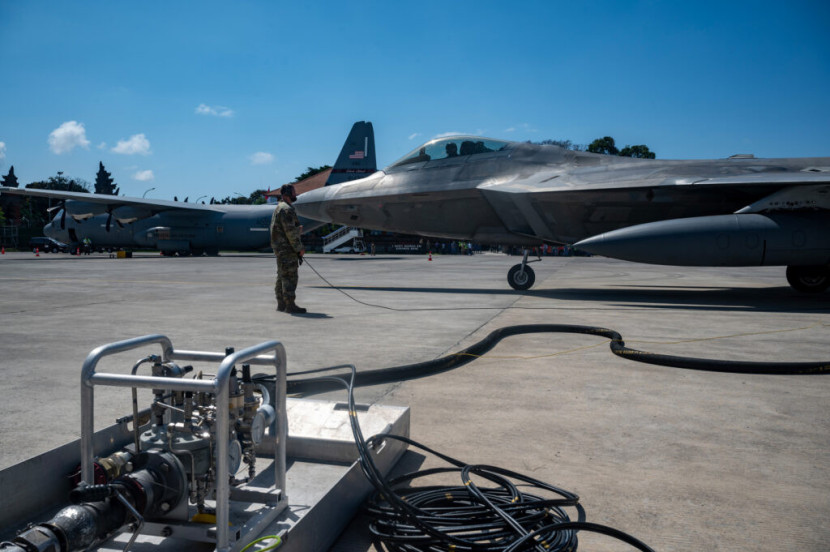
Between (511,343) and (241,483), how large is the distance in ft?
14.2

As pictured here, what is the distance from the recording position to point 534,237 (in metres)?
11.5

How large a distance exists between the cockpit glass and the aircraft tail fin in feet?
62.4

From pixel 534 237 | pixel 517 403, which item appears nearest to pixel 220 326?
pixel 517 403

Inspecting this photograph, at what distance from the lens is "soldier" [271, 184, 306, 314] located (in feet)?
27.6

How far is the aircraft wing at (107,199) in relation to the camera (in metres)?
25.3

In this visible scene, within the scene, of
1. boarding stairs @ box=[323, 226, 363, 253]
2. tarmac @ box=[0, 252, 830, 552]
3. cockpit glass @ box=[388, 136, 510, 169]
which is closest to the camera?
tarmac @ box=[0, 252, 830, 552]

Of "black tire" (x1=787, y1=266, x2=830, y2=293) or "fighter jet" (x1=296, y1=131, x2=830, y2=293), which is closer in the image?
"fighter jet" (x1=296, y1=131, x2=830, y2=293)

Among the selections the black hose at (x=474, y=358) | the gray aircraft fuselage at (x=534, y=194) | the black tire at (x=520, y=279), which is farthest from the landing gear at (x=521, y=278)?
the black hose at (x=474, y=358)

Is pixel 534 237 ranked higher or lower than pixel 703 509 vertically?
higher

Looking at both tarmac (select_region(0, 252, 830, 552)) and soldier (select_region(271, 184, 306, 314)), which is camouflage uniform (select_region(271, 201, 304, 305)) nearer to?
soldier (select_region(271, 184, 306, 314))

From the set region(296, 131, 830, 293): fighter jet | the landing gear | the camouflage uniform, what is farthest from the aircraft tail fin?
the camouflage uniform

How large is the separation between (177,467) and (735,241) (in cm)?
997

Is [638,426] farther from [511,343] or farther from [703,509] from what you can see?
[511,343]

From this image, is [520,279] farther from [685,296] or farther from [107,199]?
[107,199]
